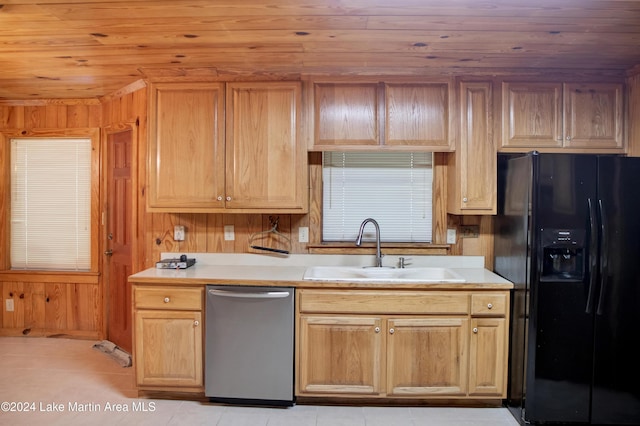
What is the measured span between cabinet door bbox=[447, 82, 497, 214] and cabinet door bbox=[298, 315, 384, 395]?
40.8 inches

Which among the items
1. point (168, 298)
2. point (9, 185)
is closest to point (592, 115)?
point (168, 298)

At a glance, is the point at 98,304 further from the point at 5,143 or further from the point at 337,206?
the point at 337,206

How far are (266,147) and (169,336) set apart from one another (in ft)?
4.51

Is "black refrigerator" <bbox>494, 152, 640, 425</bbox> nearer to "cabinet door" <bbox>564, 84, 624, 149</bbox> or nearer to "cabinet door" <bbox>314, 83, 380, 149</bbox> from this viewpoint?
"cabinet door" <bbox>564, 84, 624, 149</bbox>

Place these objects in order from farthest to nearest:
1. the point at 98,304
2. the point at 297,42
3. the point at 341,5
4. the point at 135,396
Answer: the point at 98,304 → the point at 135,396 → the point at 297,42 → the point at 341,5

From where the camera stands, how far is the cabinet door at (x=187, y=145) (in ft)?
9.45

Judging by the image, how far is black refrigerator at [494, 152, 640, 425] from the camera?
235 cm

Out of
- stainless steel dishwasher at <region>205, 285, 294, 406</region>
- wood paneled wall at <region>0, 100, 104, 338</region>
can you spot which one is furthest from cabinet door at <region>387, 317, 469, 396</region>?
wood paneled wall at <region>0, 100, 104, 338</region>

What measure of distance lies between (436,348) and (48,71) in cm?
325

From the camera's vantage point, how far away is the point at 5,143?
3906 millimetres

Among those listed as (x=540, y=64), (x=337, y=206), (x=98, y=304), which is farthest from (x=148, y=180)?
Answer: (x=540, y=64)

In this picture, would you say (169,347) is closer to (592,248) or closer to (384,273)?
(384,273)

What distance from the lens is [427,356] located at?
2566mm

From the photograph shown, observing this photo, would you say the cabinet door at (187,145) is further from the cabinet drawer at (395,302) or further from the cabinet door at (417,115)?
the cabinet door at (417,115)
